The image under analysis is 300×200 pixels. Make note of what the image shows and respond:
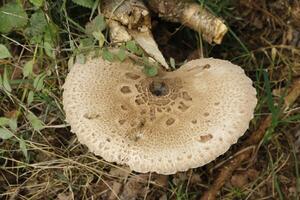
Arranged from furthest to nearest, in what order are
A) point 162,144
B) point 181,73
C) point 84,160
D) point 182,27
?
point 182,27 < point 84,160 < point 181,73 < point 162,144

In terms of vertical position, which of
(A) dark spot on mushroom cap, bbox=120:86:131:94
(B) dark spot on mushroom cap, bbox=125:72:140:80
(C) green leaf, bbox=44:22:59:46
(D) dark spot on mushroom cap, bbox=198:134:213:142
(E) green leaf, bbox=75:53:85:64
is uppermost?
(E) green leaf, bbox=75:53:85:64

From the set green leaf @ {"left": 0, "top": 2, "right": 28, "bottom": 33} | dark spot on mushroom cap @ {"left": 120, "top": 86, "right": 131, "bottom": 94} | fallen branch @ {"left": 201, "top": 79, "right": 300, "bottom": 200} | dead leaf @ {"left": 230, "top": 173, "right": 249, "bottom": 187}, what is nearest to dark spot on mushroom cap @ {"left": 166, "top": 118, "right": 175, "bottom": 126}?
dark spot on mushroom cap @ {"left": 120, "top": 86, "right": 131, "bottom": 94}

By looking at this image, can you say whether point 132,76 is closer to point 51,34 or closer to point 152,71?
point 152,71

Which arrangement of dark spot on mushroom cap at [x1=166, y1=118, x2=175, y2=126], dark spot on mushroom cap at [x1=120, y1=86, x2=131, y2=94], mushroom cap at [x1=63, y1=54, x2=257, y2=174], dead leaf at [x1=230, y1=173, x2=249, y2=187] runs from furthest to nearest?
1. dead leaf at [x1=230, y1=173, x2=249, y2=187]
2. dark spot on mushroom cap at [x1=120, y1=86, x2=131, y2=94]
3. dark spot on mushroom cap at [x1=166, y1=118, x2=175, y2=126]
4. mushroom cap at [x1=63, y1=54, x2=257, y2=174]

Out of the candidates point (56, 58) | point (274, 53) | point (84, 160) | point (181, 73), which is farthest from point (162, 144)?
point (274, 53)

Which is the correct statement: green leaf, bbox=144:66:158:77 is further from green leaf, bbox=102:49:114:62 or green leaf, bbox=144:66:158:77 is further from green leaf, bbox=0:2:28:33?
green leaf, bbox=0:2:28:33

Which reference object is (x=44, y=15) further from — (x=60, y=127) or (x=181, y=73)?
(x=181, y=73)
